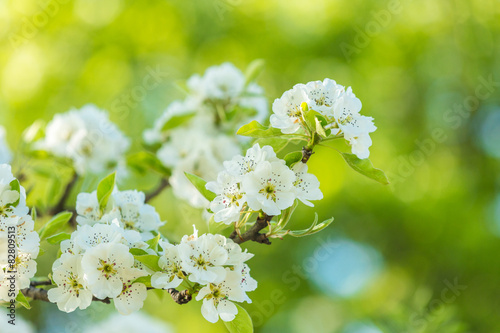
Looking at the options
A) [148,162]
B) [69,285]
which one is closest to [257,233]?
[69,285]

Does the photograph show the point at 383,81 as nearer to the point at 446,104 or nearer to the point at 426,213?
the point at 446,104

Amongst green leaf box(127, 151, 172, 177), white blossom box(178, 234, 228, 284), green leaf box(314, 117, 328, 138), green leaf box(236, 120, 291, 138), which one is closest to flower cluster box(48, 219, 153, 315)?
white blossom box(178, 234, 228, 284)

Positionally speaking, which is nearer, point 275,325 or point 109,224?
point 109,224

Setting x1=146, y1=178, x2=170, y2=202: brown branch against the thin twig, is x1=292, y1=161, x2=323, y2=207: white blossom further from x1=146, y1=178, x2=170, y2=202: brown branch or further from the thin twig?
the thin twig

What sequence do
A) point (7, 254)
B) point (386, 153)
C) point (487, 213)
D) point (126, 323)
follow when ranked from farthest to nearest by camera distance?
point (386, 153)
point (487, 213)
point (126, 323)
point (7, 254)

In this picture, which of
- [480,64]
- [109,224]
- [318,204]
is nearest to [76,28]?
[318,204]

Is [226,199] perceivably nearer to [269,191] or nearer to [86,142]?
[269,191]

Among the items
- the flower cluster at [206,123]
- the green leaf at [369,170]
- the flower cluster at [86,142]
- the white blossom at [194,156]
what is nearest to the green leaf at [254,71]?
the flower cluster at [206,123]
